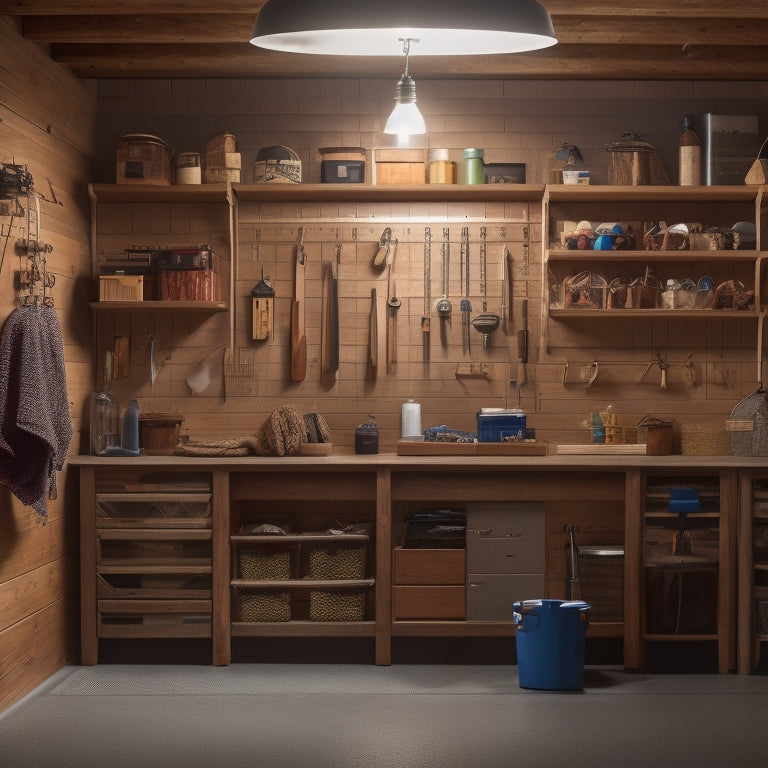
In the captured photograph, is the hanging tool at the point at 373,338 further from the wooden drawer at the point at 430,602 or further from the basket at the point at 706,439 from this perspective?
the basket at the point at 706,439

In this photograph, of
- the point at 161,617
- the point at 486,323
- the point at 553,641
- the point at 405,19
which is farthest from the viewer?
the point at 486,323

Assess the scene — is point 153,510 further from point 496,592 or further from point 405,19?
point 405,19

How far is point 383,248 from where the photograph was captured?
6008mm

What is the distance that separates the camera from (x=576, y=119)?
606 centimetres

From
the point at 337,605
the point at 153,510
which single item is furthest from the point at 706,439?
the point at 153,510

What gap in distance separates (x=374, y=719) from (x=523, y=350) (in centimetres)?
228

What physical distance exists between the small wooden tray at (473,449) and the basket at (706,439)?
33.4 inches

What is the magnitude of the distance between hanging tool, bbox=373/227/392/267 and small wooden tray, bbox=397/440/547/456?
3.46 feet

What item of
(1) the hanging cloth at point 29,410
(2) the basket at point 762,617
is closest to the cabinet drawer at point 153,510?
(1) the hanging cloth at point 29,410

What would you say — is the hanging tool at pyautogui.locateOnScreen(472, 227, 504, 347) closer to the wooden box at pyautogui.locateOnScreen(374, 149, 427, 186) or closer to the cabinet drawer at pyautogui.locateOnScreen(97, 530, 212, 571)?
the wooden box at pyautogui.locateOnScreen(374, 149, 427, 186)

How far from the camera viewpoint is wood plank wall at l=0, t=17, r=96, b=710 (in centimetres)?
472

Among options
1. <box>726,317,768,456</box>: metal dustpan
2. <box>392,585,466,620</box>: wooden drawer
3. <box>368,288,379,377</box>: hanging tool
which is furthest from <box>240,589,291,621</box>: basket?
<box>726,317,768,456</box>: metal dustpan

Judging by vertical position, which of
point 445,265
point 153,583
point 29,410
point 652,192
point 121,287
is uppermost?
point 652,192

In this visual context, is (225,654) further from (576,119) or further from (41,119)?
(576,119)
